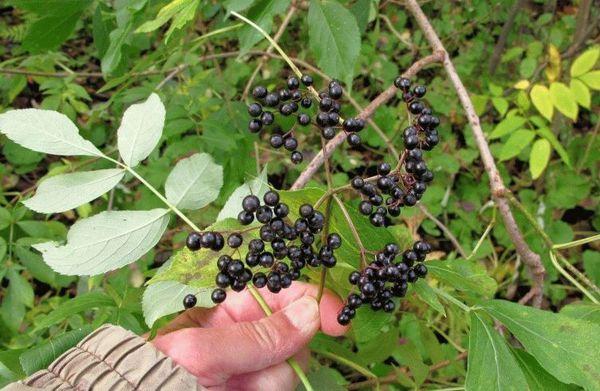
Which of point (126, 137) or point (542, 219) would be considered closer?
point (126, 137)

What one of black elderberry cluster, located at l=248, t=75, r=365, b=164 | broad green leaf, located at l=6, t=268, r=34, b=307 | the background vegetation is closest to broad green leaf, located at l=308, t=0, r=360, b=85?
the background vegetation

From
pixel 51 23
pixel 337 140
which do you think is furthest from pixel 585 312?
pixel 51 23

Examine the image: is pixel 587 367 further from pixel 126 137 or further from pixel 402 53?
pixel 402 53

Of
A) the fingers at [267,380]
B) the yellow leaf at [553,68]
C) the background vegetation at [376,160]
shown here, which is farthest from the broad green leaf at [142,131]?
the yellow leaf at [553,68]

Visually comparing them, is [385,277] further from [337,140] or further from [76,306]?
[76,306]

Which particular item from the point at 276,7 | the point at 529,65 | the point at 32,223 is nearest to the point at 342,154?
the point at 529,65

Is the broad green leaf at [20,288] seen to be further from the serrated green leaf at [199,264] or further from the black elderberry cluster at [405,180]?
the black elderberry cluster at [405,180]

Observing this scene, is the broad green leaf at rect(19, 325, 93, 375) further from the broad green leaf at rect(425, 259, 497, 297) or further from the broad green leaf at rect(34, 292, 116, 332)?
the broad green leaf at rect(425, 259, 497, 297)
